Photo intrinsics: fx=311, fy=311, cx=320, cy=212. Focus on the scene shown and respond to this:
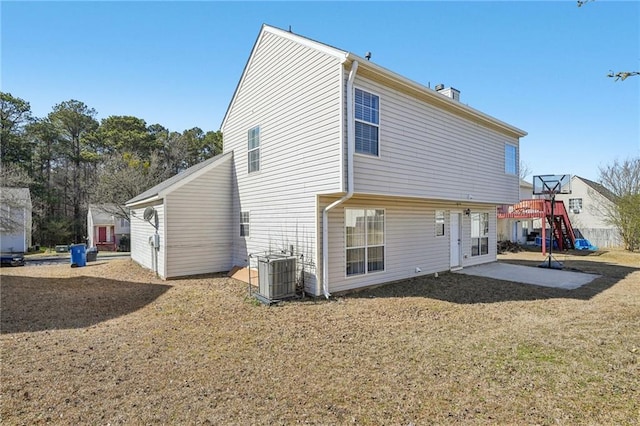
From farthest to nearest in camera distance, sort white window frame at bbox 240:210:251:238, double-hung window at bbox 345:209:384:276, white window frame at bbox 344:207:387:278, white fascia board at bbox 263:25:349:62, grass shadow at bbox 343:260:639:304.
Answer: white window frame at bbox 240:210:251:238
double-hung window at bbox 345:209:384:276
white window frame at bbox 344:207:387:278
grass shadow at bbox 343:260:639:304
white fascia board at bbox 263:25:349:62

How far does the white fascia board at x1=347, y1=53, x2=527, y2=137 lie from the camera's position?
7323 mm

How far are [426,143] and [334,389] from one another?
760cm

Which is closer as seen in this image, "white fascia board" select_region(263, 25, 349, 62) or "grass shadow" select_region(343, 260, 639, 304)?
"white fascia board" select_region(263, 25, 349, 62)

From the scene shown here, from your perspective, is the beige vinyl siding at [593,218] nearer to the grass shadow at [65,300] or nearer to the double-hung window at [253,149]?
the double-hung window at [253,149]

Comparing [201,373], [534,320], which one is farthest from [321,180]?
[534,320]

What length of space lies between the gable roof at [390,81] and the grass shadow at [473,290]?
5.54 metres

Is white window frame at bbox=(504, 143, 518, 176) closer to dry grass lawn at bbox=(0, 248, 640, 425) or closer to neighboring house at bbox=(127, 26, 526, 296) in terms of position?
neighboring house at bbox=(127, 26, 526, 296)

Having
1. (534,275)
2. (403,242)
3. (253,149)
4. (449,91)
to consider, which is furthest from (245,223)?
(534,275)

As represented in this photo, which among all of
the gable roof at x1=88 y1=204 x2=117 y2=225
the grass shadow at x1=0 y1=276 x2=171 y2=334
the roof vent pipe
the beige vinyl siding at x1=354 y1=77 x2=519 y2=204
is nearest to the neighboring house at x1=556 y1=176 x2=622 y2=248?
the beige vinyl siding at x1=354 y1=77 x2=519 y2=204

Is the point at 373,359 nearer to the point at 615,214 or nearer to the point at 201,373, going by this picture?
the point at 201,373

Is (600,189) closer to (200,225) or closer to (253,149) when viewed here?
(253,149)

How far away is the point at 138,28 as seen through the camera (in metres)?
9.02

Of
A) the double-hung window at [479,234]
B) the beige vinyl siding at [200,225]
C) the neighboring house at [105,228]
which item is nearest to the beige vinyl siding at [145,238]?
the beige vinyl siding at [200,225]

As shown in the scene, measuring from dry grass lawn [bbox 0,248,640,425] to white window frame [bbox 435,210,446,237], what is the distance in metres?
3.36
